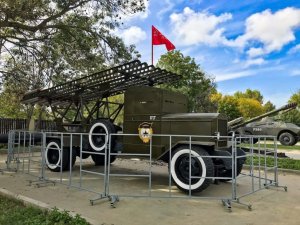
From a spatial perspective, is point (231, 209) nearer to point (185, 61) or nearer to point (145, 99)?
point (145, 99)

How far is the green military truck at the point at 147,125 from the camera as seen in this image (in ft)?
24.2

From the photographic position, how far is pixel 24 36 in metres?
12.9

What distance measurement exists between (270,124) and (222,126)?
17444 mm

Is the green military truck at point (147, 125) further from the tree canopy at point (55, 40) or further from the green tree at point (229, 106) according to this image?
the green tree at point (229, 106)

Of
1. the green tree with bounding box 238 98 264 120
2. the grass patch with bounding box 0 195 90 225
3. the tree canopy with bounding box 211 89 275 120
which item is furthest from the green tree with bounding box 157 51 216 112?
the green tree with bounding box 238 98 264 120

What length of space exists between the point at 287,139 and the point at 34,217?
856 inches

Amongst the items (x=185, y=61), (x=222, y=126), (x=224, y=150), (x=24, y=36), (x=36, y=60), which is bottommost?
(x=224, y=150)

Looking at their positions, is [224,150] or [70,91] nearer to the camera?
[224,150]

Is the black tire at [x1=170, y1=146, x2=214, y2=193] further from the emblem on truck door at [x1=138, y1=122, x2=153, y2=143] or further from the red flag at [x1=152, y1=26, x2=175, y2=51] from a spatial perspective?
the red flag at [x1=152, y1=26, x2=175, y2=51]

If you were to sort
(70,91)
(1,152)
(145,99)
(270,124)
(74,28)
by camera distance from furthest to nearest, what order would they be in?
(270,124)
(1,152)
(74,28)
(70,91)
(145,99)

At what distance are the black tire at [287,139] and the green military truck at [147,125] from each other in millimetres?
16364

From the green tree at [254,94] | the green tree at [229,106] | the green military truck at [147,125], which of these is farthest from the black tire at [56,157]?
the green tree at [254,94]

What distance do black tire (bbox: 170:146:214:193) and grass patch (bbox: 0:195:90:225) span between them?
8.64ft

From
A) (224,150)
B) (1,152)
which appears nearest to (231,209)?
(224,150)
